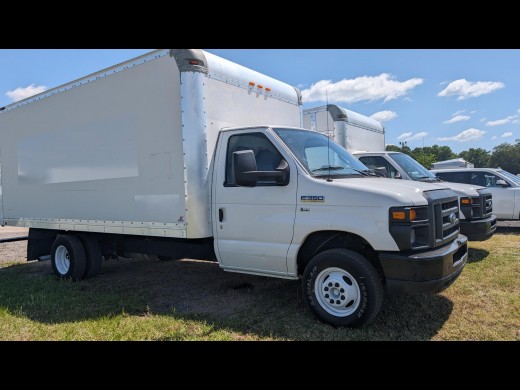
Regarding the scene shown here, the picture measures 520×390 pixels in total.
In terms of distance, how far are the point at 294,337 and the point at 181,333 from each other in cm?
125

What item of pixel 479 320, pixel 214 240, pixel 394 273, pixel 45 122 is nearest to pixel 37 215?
pixel 45 122

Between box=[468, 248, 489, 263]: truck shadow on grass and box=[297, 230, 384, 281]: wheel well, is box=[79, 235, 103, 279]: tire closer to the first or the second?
box=[297, 230, 384, 281]: wheel well

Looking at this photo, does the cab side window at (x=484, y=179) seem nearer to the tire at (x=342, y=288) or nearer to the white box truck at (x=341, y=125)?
the white box truck at (x=341, y=125)

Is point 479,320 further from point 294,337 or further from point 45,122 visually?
point 45,122

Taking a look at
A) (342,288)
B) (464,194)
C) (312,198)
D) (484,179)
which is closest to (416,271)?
(342,288)

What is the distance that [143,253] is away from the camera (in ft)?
21.3

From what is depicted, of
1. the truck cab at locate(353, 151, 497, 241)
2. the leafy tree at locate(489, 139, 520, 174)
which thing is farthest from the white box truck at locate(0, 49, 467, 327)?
the leafy tree at locate(489, 139, 520, 174)

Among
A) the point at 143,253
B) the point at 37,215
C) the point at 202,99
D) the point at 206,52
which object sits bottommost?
the point at 143,253

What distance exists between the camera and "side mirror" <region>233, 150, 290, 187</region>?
455cm

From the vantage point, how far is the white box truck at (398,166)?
734cm

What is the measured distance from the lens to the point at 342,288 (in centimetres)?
438

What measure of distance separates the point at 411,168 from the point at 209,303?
494cm

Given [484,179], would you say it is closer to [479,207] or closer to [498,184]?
[498,184]

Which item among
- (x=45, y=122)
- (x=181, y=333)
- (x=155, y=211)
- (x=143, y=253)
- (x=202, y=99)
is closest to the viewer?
(x=181, y=333)
